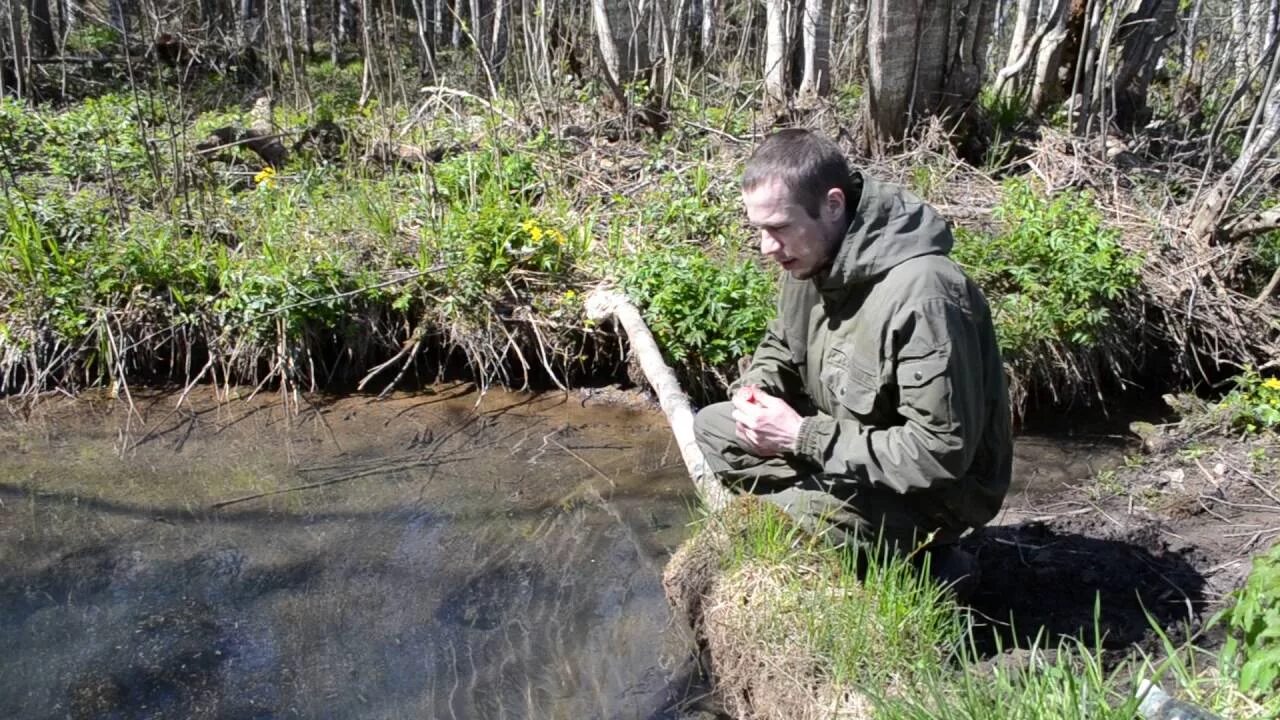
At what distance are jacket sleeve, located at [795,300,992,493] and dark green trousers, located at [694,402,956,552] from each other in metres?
0.14

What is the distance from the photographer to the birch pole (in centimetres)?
428

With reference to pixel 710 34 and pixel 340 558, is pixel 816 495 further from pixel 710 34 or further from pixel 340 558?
pixel 710 34

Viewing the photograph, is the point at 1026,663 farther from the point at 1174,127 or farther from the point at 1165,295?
the point at 1174,127

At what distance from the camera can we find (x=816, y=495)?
3.72m

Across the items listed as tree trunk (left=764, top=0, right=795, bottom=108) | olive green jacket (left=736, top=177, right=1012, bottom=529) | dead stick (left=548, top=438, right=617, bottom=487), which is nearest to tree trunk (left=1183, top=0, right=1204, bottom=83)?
tree trunk (left=764, top=0, right=795, bottom=108)

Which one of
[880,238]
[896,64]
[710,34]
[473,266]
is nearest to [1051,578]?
[880,238]

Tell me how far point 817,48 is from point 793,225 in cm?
557

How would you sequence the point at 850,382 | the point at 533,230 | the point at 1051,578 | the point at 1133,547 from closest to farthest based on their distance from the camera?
the point at 850,382
the point at 1051,578
the point at 1133,547
the point at 533,230

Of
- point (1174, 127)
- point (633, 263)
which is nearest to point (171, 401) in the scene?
point (633, 263)

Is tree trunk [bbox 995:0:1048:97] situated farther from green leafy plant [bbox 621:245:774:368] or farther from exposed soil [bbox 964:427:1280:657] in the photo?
exposed soil [bbox 964:427:1280:657]

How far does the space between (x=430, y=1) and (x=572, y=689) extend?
50.1ft

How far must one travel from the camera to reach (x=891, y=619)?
132 inches

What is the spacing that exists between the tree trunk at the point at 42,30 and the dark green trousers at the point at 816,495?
35.5 feet

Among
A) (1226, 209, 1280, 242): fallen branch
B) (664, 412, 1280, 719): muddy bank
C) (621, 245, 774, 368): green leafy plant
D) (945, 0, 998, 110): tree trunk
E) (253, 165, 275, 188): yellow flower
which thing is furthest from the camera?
(945, 0, 998, 110): tree trunk
